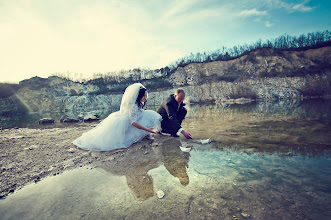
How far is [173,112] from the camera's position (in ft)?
16.1

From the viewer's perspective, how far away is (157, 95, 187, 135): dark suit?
193 inches

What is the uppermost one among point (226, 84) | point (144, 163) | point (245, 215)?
point (226, 84)

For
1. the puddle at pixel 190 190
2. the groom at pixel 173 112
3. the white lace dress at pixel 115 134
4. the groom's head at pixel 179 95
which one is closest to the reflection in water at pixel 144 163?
the puddle at pixel 190 190

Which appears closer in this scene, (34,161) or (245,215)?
(245,215)

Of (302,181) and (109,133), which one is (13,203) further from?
(302,181)

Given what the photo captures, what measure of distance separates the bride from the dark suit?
78 cm

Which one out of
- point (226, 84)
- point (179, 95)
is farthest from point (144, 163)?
point (226, 84)

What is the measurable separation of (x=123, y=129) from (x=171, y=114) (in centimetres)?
152

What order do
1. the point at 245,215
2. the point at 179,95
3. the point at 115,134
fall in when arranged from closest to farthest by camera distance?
the point at 245,215 → the point at 115,134 → the point at 179,95

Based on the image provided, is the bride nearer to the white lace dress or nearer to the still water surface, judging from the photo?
the white lace dress

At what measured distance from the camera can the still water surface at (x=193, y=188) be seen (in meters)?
1.69

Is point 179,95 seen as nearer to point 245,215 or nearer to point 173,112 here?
point 173,112

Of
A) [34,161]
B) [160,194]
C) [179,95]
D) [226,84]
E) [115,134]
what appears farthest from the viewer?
[226,84]

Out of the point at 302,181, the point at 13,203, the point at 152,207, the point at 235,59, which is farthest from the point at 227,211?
the point at 235,59
